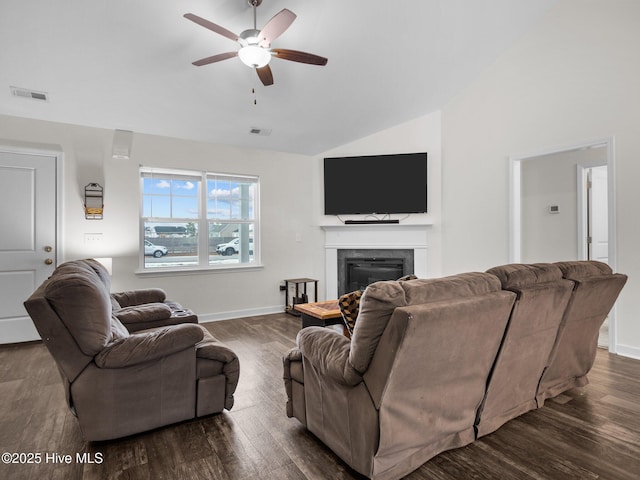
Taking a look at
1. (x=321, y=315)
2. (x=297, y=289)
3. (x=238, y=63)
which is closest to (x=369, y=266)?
(x=297, y=289)

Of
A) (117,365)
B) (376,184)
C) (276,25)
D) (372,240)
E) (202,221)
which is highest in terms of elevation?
(276,25)

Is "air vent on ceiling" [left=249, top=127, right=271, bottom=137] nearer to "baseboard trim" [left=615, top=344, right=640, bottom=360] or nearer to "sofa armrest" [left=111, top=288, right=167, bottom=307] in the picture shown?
"sofa armrest" [left=111, top=288, right=167, bottom=307]

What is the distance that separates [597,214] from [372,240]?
10.2ft

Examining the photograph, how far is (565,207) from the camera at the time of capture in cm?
498

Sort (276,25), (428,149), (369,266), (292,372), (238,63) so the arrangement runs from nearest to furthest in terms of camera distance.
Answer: (292,372) → (276,25) → (238,63) → (428,149) → (369,266)

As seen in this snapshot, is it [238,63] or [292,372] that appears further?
[238,63]

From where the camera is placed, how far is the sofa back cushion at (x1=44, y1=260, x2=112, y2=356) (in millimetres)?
1806

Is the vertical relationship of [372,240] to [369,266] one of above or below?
above

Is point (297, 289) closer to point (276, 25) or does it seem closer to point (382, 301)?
point (276, 25)

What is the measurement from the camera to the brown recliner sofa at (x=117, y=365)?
1.83 metres

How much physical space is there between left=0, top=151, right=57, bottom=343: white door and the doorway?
5.67 meters

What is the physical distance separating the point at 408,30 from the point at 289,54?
1564 millimetres

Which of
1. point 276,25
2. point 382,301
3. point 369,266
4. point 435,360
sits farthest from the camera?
point 369,266

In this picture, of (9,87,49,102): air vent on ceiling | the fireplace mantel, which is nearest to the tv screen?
the fireplace mantel
